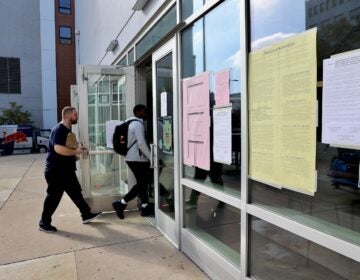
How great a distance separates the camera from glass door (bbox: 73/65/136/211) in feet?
17.1

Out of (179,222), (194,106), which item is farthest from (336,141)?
(179,222)

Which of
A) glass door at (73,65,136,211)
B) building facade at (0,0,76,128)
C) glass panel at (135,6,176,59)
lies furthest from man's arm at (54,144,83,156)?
building facade at (0,0,76,128)

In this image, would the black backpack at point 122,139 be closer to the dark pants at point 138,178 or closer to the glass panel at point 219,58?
the dark pants at point 138,178

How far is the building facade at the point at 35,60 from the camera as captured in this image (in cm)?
2622

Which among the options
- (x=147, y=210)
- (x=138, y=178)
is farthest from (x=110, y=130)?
(x=147, y=210)

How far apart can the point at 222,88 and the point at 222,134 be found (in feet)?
1.28

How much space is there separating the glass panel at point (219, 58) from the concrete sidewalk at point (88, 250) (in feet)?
2.98

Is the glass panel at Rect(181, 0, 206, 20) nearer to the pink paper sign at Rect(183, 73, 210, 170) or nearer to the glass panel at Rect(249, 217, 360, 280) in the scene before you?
the pink paper sign at Rect(183, 73, 210, 170)

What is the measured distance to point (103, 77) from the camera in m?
5.53

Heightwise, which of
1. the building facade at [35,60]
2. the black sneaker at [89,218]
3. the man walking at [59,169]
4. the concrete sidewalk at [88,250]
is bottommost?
the concrete sidewalk at [88,250]

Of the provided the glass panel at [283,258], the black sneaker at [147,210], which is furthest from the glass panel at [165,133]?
the glass panel at [283,258]

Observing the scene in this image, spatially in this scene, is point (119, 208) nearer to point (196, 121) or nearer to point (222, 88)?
point (196, 121)

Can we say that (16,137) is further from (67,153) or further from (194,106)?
(194,106)

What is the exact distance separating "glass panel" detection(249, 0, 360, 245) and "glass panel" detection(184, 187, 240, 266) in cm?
73
